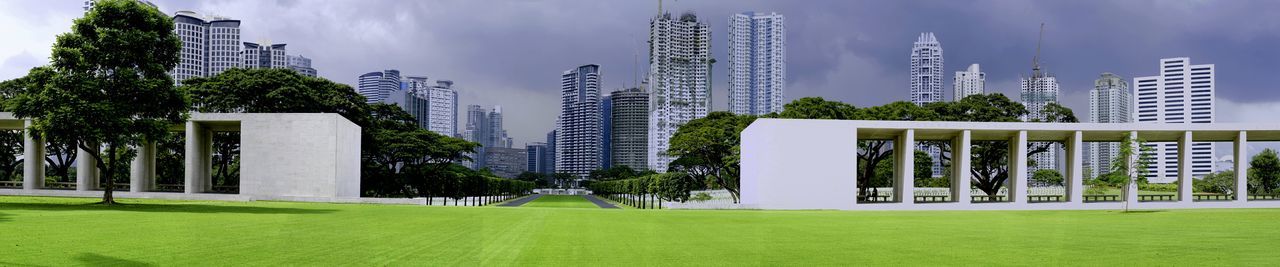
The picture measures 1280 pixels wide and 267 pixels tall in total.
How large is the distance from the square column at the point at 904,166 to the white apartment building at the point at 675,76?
375 ft

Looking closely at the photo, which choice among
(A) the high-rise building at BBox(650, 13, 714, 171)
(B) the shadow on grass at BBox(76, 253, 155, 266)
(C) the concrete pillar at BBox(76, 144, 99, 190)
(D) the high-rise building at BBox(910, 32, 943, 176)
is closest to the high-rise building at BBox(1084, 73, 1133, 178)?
(D) the high-rise building at BBox(910, 32, 943, 176)

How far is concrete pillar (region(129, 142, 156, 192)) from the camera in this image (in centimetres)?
4084

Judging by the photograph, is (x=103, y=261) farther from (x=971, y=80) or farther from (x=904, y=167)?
(x=971, y=80)

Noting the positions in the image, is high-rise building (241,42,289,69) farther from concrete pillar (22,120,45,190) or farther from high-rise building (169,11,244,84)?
concrete pillar (22,120,45,190)

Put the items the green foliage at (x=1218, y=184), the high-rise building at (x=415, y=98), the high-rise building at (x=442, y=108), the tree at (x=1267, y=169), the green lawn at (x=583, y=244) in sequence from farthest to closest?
the high-rise building at (x=442, y=108)
the high-rise building at (x=415, y=98)
the green foliage at (x=1218, y=184)
the tree at (x=1267, y=169)
the green lawn at (x=583, y=244)

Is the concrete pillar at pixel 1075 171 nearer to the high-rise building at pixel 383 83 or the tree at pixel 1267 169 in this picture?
the tree at pixel 1267 169

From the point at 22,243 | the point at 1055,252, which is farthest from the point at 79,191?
the point at 1055,252

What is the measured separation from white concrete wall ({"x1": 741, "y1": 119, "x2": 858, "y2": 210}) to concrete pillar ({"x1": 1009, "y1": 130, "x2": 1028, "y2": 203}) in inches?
344

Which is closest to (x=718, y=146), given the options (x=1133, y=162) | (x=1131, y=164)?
(x=1131, y=164)

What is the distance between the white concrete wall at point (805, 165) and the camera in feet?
125

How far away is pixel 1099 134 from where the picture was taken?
4275cm

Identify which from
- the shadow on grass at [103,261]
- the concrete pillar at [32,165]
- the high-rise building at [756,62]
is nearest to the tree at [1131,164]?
the shadow on grass at [103,261]

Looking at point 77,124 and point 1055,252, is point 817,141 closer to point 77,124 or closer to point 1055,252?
point 1055,252

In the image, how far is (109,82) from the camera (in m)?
27.1
